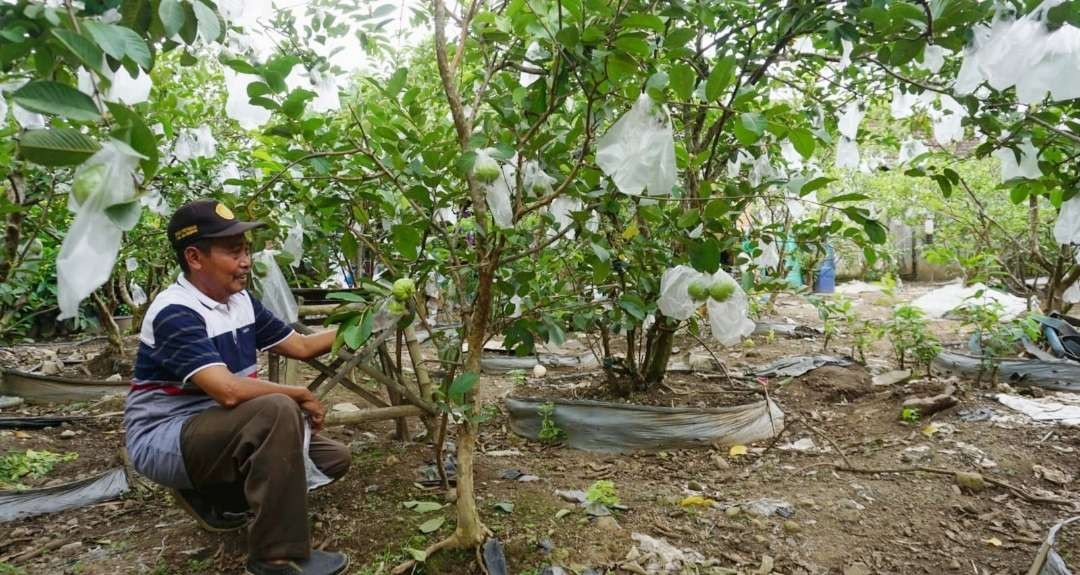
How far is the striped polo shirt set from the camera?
1670mm

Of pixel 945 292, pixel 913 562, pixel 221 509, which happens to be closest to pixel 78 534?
pixel 221 509

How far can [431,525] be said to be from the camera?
1.92 metres

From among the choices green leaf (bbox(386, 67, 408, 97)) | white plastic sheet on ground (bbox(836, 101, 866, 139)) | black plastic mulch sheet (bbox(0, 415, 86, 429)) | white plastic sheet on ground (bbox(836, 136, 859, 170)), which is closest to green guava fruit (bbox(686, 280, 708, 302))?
green leaf (bbox(386, 67, 408, 97))

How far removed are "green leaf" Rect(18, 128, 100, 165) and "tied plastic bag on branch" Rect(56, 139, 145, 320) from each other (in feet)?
0.06

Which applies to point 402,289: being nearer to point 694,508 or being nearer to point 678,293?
point 678,293

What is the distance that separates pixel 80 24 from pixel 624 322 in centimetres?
204

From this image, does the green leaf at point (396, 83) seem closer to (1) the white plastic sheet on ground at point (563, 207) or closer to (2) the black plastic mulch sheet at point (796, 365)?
(1) the white plastic sheet on ground at point (563, 207)

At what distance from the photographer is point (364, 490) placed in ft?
7.42

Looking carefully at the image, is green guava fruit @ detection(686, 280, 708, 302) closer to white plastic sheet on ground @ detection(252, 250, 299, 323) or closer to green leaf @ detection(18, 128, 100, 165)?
white plastic sheet on ground @ detection(252, 250, 299, 323)

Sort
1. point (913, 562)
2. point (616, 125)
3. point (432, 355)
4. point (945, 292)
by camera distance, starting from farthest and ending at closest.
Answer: point (945, 292), point (432, 355), point (913, 562), point (616, 125)

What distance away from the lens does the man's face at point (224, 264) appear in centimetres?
178

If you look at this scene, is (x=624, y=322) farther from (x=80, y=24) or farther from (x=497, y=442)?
(x=80, y=24)

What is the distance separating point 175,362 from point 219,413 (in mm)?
172

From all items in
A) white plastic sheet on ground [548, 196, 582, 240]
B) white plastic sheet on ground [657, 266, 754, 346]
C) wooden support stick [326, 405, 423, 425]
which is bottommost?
wooden support stick [326, 405, 423, 425]
